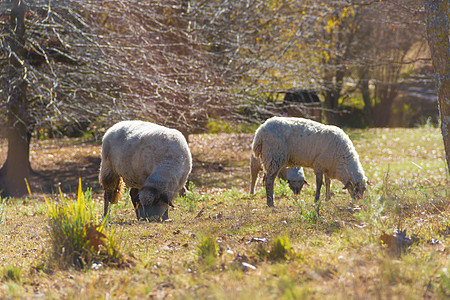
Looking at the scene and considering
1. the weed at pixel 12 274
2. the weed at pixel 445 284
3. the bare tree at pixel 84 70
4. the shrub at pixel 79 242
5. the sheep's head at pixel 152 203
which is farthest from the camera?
the bare tree at pixel 84 70

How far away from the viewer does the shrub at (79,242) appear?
472 cm

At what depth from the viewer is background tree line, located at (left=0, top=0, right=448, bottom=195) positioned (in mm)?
12102

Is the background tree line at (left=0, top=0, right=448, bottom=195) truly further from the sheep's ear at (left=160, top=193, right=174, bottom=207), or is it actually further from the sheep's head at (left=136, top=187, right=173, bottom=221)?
the sheep's ear at (left=160, top=193, right=174, bottom=207)

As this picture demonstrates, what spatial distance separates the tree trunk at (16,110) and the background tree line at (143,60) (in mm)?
30

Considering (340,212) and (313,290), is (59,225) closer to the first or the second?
(313,290)

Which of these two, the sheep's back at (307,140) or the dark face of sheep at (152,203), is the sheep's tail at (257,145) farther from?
the dark face of sheep at (152,203)

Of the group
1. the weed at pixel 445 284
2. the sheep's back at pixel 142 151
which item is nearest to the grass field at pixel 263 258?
the weed at pixel 445 284

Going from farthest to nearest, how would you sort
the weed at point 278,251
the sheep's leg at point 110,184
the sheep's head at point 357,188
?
the sheep's head at point 357,188 < the sheep's leg at point 110,184 < the weed at point 278,251

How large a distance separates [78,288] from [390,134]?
22.0 metres

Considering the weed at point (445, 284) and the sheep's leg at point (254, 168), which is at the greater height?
the weed at point (445, 284)

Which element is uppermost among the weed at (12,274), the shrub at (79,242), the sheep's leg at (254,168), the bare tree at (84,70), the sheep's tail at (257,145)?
the bare tree at (84,70)

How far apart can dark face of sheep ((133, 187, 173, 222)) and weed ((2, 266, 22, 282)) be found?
8.06 feet

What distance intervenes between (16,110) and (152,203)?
7.70m

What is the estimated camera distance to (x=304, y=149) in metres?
9.06
